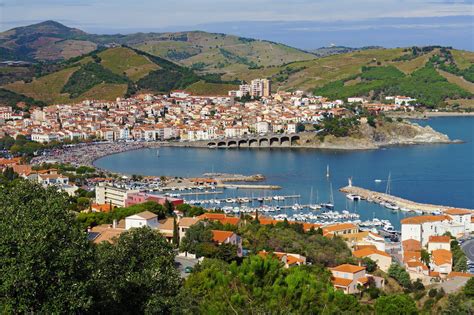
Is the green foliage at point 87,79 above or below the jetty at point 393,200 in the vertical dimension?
above

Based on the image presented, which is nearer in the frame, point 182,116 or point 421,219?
point 421,219

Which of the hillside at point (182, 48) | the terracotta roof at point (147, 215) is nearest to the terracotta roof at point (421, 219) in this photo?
the terracotta roof at point (147, 215)

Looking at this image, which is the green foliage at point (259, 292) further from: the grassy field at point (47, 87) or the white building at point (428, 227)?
the grassy field at point (47, 87)

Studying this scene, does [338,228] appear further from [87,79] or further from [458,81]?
[458,81]

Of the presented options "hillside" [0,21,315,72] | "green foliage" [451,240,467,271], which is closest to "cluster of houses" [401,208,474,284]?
"green foliage" [451,240,467,271]

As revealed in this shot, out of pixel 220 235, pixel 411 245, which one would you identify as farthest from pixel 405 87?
pixel 220 235

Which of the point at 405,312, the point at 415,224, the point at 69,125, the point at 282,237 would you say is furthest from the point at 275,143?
the point at 405,312

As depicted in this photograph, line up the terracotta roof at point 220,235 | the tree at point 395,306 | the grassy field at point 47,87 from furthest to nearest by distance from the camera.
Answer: the grassy field at point 47,87 < the terracotta roof at point 220,235 < the tree at point 395,306
